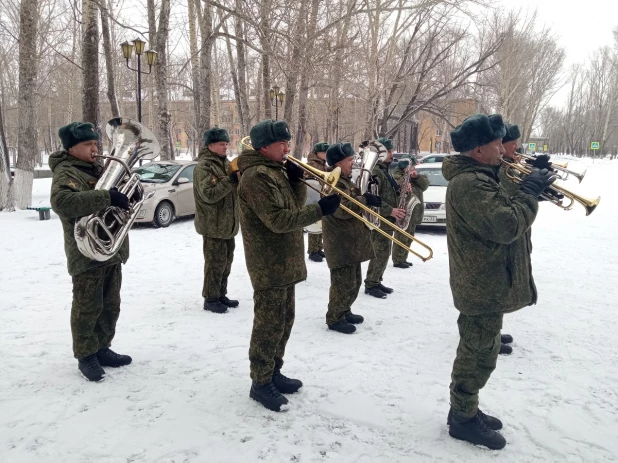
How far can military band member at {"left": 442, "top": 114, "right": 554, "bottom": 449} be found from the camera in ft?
Result: 8.13

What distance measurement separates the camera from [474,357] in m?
2.72

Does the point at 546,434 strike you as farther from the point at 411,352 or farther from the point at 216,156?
the point at 216,156

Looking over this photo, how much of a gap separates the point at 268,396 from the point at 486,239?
5.73 ft

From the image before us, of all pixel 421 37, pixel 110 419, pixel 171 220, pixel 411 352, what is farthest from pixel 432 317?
pixel 421 37

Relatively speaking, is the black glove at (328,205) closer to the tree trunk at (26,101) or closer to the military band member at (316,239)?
the military band member at (316,239)

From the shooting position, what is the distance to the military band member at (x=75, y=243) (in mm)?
3047

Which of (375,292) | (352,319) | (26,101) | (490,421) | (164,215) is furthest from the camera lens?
(26,101)

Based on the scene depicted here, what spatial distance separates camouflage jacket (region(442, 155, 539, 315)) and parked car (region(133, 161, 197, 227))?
8076 millimetres

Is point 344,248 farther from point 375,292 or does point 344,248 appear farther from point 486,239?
point 486,239

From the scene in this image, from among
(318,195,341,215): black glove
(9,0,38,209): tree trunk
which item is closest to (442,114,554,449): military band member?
(318,195,341,215): black glove

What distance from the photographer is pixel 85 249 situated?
3.12 meters

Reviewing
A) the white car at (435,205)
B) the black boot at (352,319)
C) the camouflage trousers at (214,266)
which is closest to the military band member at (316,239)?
the camouflage trousers at (214,266)

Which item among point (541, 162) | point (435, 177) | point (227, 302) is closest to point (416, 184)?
point (541, 162)

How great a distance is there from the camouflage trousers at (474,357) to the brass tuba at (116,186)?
2485 millimetres
